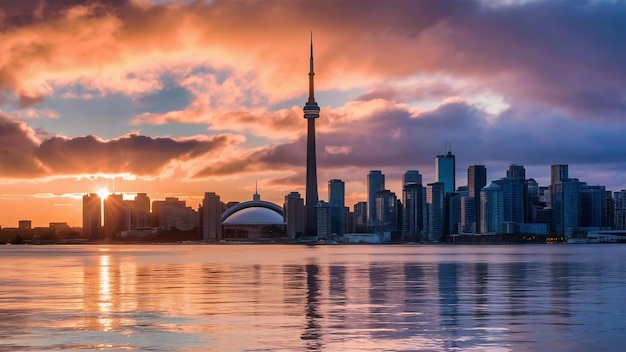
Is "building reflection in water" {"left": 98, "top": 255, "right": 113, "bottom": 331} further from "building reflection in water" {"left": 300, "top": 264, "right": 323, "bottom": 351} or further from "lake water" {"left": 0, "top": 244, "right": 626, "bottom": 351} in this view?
"building reflection in water" {"left": 300, "top": 264, "right": 323, "bottom": 351}

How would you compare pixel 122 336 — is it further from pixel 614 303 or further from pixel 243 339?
pixel 614 303

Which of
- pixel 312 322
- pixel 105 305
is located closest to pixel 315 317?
pixel 312 322

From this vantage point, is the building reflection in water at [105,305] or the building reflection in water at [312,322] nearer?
the building reflection in water at [312,322]

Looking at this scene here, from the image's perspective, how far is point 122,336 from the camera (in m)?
38.8

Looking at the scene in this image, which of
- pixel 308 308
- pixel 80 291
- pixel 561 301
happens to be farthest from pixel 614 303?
pixel 80 291

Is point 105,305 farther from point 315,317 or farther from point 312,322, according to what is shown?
point 312,322

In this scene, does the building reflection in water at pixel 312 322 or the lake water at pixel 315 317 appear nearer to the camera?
the building reflection in water at pixel 312 322

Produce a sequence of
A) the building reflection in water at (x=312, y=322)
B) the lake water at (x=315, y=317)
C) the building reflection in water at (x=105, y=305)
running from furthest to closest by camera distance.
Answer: the building reflection in water at (x=105, y=305)
the lake water at (x=315, y=317)
the building reflection in water at (x=312, y=322)

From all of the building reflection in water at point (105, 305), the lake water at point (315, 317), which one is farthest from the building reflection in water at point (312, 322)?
the building reflection in water at point (105, 305)

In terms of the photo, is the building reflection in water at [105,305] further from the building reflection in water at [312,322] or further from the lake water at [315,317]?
the building reflection in water at [312,322]

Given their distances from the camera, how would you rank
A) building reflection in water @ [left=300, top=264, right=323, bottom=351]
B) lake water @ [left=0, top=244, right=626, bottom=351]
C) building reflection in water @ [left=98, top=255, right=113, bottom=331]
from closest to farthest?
building reflection in water @ [left=300, top=264, right=323, bottom=351]
lake water @ [left=0, top=244, right=626, bottom=351]
building reflection in water @ [left=98, top=255, right=113, bottom=331]

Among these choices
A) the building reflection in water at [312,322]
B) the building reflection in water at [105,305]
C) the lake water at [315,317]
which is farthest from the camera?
the building reflection in water at [105,305]

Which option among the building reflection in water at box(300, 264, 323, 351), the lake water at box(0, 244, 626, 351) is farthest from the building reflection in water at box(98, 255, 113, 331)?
the building reflection in water at box(300, 264, 323, 351)

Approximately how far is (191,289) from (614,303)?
3186 cm
